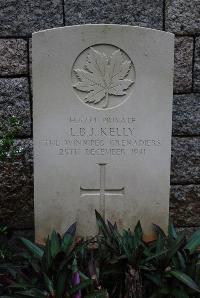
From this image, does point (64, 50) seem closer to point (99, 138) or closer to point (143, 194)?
point (99, 138)

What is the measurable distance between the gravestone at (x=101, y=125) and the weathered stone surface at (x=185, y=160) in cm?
71

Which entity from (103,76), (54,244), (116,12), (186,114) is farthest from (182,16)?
(54,244)

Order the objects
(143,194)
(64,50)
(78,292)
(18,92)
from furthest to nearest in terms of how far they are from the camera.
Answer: (18,92)
(143,194)
(64,50)
(78,292)

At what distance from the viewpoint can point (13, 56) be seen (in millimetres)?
3049

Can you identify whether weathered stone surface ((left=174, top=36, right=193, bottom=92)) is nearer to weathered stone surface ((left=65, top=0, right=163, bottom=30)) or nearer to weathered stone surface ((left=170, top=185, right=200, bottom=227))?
weathered stone surface ((left=65, top=0, right=163, bottom=30))

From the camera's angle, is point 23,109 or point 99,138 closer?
point 99,138

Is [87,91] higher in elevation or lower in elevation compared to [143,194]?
higher

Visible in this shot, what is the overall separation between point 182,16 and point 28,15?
1.08 metres

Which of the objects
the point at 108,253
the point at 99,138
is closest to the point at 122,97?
the point at 99,138

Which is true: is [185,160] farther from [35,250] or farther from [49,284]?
[49,284]

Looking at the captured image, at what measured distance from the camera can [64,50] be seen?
7.78 feet

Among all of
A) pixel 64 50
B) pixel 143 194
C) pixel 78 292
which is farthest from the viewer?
pixel 143 194

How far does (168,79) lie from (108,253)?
1020mm

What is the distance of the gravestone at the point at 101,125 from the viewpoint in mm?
2387
